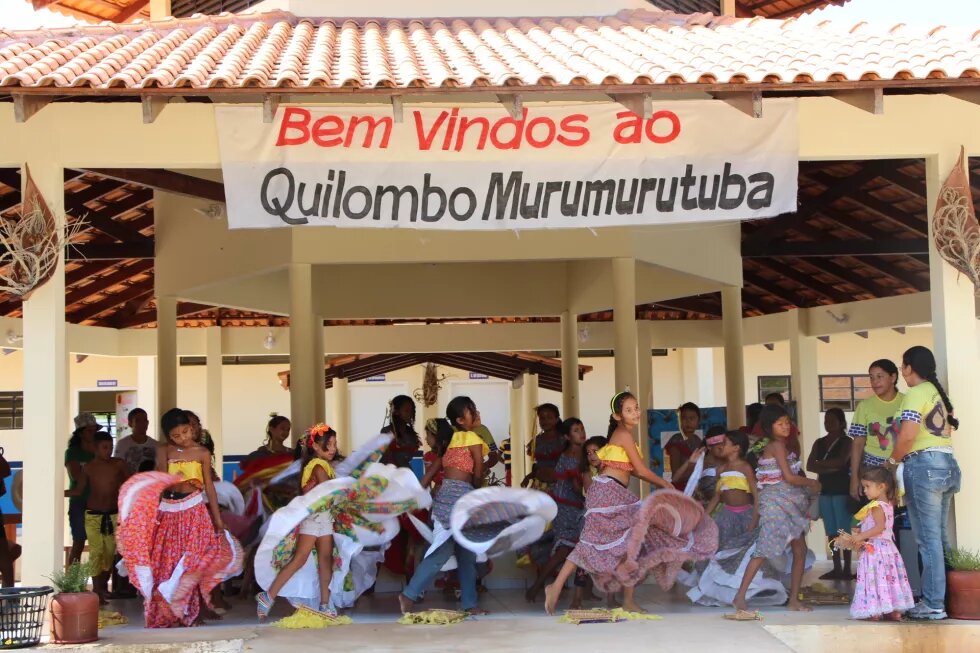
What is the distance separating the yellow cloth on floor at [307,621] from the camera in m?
7.82

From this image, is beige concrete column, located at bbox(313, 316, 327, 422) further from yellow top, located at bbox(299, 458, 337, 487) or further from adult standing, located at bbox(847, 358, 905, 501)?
adult standing, located at bbox(847, 358, 905, 501)

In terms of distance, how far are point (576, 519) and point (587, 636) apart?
200 centimetres

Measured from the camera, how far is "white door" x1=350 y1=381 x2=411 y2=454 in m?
25.0

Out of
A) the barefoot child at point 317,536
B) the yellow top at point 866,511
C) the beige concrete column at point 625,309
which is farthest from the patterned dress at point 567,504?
the beige concrete column at point 625,309

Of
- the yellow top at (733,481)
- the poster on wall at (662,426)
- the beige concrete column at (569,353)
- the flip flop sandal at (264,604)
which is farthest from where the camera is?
the beige concrete column at (569,353)

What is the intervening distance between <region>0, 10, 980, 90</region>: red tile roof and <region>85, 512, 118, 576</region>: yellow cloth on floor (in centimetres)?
354

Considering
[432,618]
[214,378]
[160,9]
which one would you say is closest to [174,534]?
[432,618]

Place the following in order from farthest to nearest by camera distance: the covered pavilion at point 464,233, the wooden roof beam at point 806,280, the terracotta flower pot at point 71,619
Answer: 1. the wooden roof beam at point 806,280
2. the covered pavilion at point 464,233
3. the terracotta flower pot at point 71,619

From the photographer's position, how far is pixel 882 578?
7.59 metres

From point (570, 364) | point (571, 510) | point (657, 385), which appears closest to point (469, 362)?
point (657, 385)

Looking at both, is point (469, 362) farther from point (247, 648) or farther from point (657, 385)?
point (247, 648)

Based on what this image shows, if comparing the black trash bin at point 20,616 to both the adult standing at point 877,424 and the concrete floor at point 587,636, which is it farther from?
the adult standing at point 877,424

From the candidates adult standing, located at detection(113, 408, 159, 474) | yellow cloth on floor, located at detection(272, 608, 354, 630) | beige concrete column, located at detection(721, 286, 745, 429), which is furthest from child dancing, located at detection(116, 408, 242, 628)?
beige concrete column, located at detection(721, 286, 745, 429)

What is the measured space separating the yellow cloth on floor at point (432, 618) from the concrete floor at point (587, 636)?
0.11 metres
